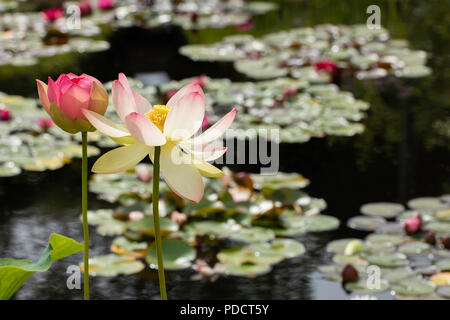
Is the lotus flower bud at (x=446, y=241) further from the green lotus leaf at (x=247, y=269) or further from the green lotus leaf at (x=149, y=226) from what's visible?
the green lotus leaf at (x=149, y=226)

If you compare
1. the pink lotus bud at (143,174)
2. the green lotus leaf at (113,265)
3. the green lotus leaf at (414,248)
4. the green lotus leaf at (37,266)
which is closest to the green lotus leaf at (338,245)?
the green lotus leaf at (414,248)

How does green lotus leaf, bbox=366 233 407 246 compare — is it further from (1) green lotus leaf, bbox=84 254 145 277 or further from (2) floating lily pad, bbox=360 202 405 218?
(1) green lotus leaf, bbox=84 254 145 277

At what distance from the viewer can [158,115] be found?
86 cm

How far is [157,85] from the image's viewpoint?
12.6ft

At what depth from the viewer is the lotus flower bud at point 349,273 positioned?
2.00 meters

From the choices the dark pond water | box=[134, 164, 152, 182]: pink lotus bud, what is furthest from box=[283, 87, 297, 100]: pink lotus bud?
box=[134, 164, 152, 182]: pink lotus bud

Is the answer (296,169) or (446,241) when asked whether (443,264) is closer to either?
(446,241)

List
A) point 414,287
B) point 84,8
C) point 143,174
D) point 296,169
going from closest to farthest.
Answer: point 414,287 → point 143,174 → point 296,169 → point 84,8

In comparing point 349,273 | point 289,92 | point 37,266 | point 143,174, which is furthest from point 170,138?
point 289,92

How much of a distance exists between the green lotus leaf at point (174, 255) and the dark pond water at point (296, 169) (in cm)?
4

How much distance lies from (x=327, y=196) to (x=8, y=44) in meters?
2.74

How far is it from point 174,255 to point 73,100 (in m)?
1.41

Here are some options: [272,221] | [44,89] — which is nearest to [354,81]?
[272,221]
